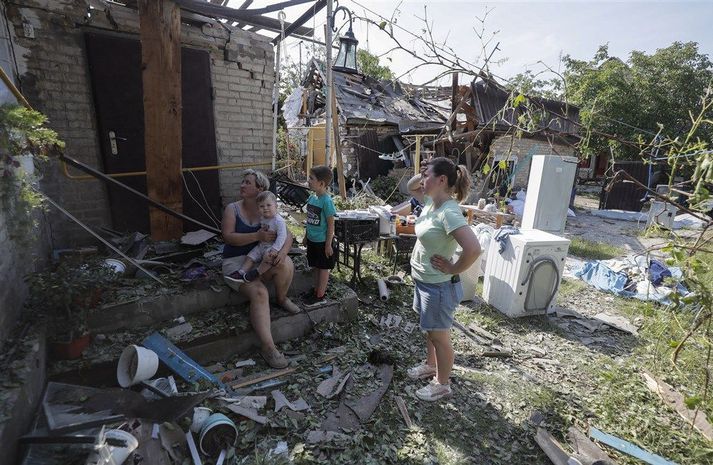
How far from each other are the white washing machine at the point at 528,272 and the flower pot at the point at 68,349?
180 inches

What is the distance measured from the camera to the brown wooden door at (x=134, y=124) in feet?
13.9

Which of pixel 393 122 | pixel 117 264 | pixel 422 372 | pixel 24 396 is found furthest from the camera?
pixel 393 122

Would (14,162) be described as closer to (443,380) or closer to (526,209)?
(443,380)

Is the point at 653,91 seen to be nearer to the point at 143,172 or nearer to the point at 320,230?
the point at 320,230

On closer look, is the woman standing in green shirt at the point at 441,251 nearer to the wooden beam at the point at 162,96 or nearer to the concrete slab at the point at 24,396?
the concrete slab at the point at 24,396

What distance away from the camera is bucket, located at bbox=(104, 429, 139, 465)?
188 centimetres

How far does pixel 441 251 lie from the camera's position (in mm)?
2746

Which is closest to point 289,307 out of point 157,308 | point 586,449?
point 157,308

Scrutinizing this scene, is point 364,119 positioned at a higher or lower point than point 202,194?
higher

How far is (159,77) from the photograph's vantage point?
3.67 m

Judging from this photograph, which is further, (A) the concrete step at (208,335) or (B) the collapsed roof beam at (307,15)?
(B) the collapsed roof beam at (307,15)

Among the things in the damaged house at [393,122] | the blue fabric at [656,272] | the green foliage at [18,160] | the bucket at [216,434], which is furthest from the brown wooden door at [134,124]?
the damaged house at [393,122]

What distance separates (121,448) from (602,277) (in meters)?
6.91

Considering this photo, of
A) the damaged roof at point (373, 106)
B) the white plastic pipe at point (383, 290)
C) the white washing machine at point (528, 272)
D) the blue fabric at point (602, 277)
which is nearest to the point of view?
the white washing machine at point (528, 272)
